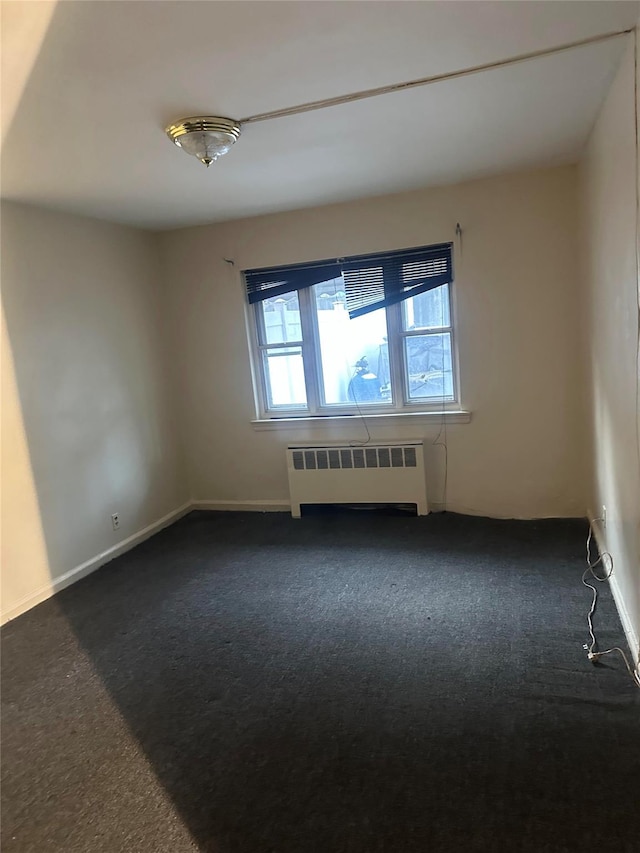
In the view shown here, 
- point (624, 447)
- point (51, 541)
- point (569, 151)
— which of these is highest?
point (569, 151)

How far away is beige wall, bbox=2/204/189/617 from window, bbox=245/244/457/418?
906 millimetres

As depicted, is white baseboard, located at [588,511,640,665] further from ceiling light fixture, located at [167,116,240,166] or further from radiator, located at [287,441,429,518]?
ceiling light fixture, located at [167,116,240,166]

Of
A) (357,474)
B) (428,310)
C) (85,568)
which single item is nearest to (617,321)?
(428,310)

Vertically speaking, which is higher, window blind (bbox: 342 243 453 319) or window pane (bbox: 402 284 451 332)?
window blind (bbox: 342 243 453 319)

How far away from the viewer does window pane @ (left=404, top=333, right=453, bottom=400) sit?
14.0 ft

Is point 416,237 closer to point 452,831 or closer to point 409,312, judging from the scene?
point 409,312

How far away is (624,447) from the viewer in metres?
2.49

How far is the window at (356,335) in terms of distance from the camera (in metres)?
4.20

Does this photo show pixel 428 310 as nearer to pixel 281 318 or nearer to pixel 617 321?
pixel 281 318

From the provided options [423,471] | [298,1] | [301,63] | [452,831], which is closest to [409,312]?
[423,471]

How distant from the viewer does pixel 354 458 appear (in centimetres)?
440

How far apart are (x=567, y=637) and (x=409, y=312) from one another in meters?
2.49

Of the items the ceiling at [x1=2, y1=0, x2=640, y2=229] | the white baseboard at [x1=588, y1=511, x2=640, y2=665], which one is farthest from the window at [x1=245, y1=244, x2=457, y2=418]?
the white baseboard at [x1=588, y1=511, x2=640, y2=665]

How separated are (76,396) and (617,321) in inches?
126
